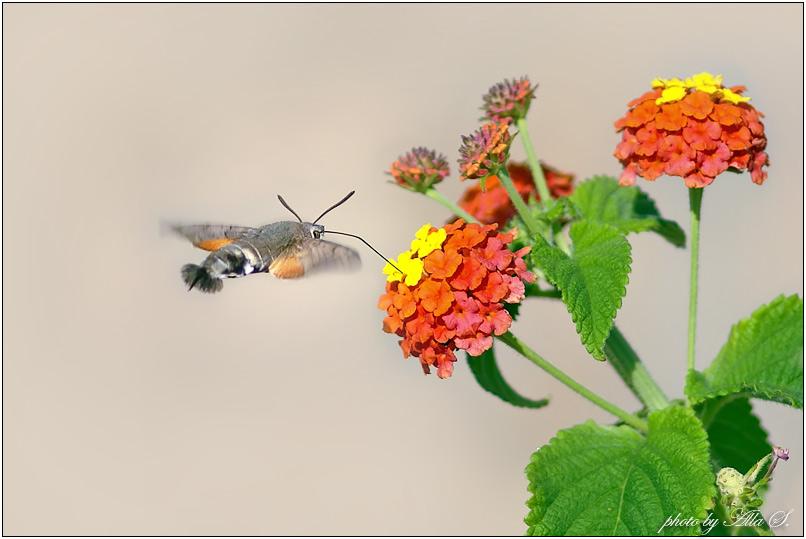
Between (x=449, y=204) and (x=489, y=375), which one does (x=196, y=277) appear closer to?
(x=449, y=204)

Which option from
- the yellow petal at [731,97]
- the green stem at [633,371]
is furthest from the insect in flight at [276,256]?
the yellow petal at [731,97]

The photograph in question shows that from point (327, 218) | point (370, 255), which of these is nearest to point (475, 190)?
point (370, 255)

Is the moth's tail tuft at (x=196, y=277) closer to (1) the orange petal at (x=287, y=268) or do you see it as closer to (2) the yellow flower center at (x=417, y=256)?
(1) the orange petal at (x=287, y=268)

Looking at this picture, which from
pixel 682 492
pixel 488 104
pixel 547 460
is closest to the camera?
pixel 682 492

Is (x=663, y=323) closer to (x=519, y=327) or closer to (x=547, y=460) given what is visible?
(x=519, y=327)

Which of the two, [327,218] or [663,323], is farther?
[663,323]

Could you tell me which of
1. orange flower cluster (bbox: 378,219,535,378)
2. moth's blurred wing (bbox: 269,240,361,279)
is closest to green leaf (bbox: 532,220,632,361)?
orange flower cluster (bbox: 378,219,535,378)
